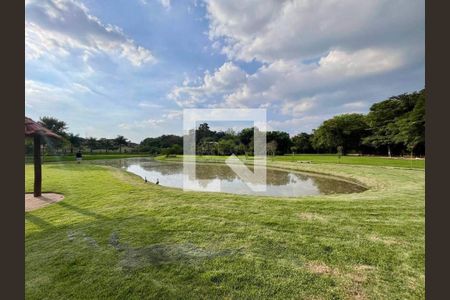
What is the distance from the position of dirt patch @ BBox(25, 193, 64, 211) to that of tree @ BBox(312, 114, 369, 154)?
42219mm

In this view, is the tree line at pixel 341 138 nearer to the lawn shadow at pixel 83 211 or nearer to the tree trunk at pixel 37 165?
the tree trunk at pixel 37 165

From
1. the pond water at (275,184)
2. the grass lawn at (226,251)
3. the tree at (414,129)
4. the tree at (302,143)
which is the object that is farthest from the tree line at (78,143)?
the tree at (414,129)

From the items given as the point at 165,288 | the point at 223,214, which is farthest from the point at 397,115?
the point at 165,288

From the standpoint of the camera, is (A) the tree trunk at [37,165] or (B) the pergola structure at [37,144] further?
(A) the tree trunk at [37,165]

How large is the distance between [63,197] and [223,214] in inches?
203

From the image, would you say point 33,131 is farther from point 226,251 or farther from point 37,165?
point 226,251

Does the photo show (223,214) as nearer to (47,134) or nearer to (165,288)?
(165,288)

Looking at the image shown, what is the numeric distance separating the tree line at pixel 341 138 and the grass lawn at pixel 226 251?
23.5 metres

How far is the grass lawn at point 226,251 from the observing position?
7.19 feet

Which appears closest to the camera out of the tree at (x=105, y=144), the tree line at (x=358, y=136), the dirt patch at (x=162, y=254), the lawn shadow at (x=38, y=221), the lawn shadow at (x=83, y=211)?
the dirt patch at (x=162, y=254)

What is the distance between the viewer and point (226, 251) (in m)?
2.95

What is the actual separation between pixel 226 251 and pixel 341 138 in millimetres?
43062

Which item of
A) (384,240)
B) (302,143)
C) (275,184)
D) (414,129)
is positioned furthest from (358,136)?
(384,240)

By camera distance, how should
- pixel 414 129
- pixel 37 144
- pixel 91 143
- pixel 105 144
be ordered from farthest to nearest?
pixel 105 144
pixel 91 143
pixel 414 129
pixel 37 144
